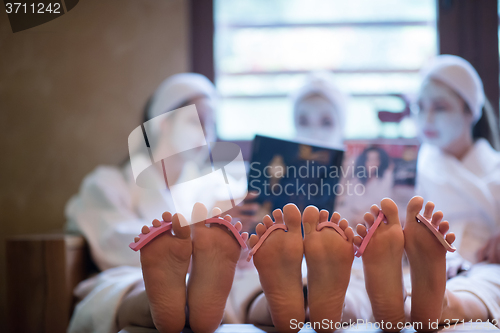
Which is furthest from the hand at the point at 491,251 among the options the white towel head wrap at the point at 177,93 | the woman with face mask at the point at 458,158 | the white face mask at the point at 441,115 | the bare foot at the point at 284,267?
the white towel head wrap at the point at 177,93

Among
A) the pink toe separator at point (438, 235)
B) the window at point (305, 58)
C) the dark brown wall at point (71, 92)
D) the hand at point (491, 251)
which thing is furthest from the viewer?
the window at point (305, 58)

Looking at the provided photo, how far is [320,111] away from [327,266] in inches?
27.9

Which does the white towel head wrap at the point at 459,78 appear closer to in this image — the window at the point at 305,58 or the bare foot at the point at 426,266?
the window at the point at 305,58

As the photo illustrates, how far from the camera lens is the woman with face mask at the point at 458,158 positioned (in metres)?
0.94

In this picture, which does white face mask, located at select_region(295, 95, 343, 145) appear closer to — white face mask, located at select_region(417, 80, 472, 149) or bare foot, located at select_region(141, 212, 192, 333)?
white face mask, located at select_region(417, 80, 472, 149)

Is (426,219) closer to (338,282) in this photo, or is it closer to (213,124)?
(338,282)

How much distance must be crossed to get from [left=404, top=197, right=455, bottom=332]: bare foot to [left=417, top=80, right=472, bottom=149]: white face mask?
0.64 meters

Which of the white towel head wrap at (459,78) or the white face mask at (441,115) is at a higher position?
the white towel head wrap at (459,78)

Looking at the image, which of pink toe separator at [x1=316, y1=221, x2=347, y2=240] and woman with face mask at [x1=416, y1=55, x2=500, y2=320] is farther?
woman with face mask at [x1=416, y1=55, x2=500, y2=320]

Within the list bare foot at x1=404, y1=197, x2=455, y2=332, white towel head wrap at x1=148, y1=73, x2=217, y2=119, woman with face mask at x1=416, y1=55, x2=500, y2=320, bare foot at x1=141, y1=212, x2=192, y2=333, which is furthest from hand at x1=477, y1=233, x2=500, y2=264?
white towel head wrap at x1=148, y1=73, x2=217, y2=119

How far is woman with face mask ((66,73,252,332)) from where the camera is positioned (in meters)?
0.67

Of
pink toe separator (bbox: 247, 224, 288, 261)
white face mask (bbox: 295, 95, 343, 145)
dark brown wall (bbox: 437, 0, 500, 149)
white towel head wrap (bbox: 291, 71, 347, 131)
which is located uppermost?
dark brown wall (bbox: 437, 0, 500, 149)

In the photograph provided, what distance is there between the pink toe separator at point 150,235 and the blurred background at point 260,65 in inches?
19.0

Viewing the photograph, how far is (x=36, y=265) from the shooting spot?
2.55ft
